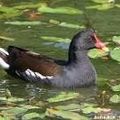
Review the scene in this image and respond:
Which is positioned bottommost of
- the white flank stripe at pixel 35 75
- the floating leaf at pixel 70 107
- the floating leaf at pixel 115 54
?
the white flank stripe at pixel 35 75

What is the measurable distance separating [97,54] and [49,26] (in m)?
1.80

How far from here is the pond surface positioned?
32.9 feet

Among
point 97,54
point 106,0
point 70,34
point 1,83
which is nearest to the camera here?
point 1,83

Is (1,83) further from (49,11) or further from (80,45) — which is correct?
(49,11)

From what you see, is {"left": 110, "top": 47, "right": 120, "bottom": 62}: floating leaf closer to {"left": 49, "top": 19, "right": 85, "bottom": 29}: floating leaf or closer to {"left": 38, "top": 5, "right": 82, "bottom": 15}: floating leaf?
{"left": 49, "top": 19, "right": 85, "bottom": 29}: floating leaf

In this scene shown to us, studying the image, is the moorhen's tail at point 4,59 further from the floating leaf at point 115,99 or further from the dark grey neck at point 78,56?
the floating leaf at point 115,99

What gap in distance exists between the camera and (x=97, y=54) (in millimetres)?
11367

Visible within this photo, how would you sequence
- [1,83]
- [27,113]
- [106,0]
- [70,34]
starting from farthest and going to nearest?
[106,0], [70,34], [1,83], [27,113]

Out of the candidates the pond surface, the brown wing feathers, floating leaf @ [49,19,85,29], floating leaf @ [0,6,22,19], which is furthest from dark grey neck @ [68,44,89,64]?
floating leaf @ [0,6,22,19]

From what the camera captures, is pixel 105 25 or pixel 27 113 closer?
pixel 27 113

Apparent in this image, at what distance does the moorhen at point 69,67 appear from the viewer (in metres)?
10.5

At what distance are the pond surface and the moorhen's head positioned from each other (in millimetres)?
439

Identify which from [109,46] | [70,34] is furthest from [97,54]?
[70,34]

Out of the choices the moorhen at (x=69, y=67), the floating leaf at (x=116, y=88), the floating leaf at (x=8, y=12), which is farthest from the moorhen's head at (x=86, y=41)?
the floating leaf at (x=8, y=12)
